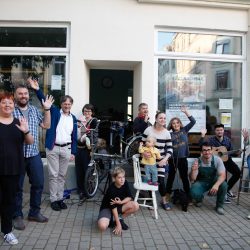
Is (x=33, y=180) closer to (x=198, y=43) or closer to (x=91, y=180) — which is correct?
(x=91, y=180)

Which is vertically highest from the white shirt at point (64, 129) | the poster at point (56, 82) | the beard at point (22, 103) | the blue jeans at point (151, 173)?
the poster at point (56, 82)

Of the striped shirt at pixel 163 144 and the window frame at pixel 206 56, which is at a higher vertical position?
the window frame at pixel 206 56

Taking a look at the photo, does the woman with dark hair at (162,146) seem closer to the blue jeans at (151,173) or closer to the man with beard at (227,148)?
the blue jeans at (151,173)

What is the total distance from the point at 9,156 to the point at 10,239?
1086mm

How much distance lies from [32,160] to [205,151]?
2.97 m

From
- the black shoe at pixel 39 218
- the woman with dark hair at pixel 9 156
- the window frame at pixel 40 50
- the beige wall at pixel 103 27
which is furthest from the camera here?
the window frame at pixel 40 50

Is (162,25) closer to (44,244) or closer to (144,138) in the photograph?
(144,138)

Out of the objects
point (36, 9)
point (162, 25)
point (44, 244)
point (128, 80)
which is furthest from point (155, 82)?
point (128, 80)

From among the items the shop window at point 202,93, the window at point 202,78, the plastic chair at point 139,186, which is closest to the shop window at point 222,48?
the window at point 202,78

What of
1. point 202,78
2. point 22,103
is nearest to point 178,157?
point 202,78

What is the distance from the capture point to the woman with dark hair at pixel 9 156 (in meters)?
4.49

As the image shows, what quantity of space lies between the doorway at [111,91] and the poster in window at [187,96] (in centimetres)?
576

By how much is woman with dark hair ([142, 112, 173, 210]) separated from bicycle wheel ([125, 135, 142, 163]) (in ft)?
1.32

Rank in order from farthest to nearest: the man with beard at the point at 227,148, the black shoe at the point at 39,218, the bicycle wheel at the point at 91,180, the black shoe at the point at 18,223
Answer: the man with beard at the point at 227,148
the bicycle wheel at the point at 91,180
the black shoe at the point at 39,218
the black shoe at the point at 18,223
